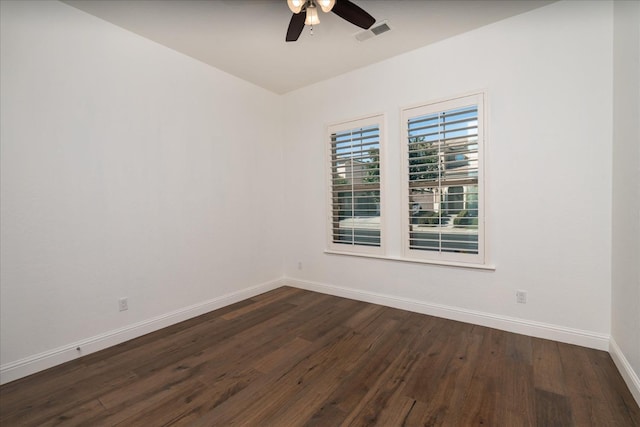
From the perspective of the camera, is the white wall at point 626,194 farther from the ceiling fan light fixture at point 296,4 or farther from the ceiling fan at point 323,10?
the ceiling fan light fixture at point 296,4

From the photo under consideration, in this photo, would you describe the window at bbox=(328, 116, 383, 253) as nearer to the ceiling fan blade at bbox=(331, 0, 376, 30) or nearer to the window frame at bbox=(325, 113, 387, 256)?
the window frame at bbox=(325, 113, 387, 256)

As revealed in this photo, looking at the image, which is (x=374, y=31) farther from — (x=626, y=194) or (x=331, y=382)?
(x=331, y=382)

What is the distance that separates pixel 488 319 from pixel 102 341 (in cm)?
361

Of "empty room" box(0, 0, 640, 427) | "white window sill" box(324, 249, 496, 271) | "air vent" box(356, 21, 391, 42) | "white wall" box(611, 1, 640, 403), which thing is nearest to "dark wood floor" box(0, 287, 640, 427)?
"empty room" box(0, 0, 640, 427)

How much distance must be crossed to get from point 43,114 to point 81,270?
4.26 feet

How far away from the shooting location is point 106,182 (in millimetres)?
2639

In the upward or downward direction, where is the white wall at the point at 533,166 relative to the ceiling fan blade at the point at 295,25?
downward

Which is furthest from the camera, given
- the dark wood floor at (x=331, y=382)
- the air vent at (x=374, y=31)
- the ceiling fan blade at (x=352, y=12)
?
the air vent at (x=374, y=31)

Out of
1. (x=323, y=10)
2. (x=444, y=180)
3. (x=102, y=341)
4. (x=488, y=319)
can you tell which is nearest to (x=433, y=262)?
(x=488, y=319)

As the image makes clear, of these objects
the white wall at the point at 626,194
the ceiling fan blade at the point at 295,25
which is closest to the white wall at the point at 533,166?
the white wall at the point at 626,194

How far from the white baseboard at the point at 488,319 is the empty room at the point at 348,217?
17mm

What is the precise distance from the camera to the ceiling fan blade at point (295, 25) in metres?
2.18

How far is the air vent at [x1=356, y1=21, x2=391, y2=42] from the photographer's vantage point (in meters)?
2.74

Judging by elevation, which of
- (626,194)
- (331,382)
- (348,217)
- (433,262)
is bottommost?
(331,382)
